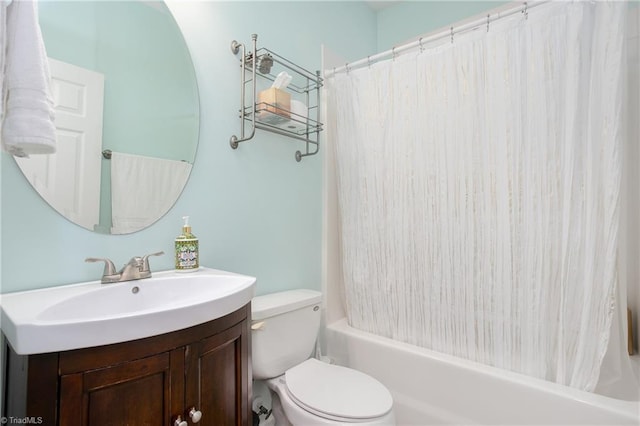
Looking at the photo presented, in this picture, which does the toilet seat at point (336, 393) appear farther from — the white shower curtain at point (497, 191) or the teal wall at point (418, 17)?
the teal wall at point (418, 17)

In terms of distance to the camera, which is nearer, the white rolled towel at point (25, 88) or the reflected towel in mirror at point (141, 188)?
the white rolled towel at point (25, 88)

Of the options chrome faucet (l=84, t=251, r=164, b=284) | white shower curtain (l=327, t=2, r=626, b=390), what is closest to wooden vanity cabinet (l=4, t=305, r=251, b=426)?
chrome faucet (l=84, t=251, r=164, b=284)

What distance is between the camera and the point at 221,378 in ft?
2.86

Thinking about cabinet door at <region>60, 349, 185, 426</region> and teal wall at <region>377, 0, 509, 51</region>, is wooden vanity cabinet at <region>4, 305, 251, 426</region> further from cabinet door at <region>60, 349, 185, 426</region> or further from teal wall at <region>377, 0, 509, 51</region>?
Answer: teal wall at <region>377, 0, 509, 51</region>

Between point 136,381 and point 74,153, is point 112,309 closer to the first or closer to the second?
point 136,381

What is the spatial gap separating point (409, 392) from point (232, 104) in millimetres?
A: 1616

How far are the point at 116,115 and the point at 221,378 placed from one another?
0.93 m

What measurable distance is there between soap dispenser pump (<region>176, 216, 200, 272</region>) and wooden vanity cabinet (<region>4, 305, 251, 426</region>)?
0.36 meters

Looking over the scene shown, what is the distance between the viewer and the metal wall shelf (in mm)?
1452

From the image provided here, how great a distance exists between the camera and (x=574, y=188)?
1.25m

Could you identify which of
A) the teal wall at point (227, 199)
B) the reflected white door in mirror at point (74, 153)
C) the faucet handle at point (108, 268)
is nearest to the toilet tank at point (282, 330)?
the teal wall at point (227, 199)

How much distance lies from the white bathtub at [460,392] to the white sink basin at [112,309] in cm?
100

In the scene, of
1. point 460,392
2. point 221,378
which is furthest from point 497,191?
point 221,378

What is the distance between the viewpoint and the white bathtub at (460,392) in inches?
46.9
